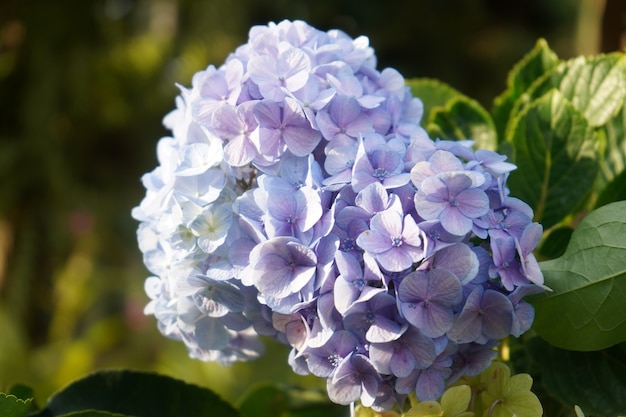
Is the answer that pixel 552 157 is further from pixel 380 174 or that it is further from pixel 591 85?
pixel 380 174

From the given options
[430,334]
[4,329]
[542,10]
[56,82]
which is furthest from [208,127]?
[542,10]

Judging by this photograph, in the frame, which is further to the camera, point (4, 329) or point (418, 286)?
point (4, 329)

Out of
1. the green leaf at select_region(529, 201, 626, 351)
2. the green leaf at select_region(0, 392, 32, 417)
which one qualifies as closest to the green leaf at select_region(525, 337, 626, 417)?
the green leaf at select_region(529, 201, 626, 351)

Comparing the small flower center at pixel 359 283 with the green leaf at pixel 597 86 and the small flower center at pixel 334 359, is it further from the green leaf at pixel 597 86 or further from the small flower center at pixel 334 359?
the green leaf at pixel 597 86

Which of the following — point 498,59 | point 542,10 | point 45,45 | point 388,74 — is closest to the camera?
point 388,74

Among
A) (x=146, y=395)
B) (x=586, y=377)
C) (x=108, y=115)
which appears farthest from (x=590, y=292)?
(x=108, y=115)

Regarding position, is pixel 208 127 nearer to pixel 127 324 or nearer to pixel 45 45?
pixel 45 45

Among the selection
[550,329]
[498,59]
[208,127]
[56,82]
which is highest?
[208,127]
